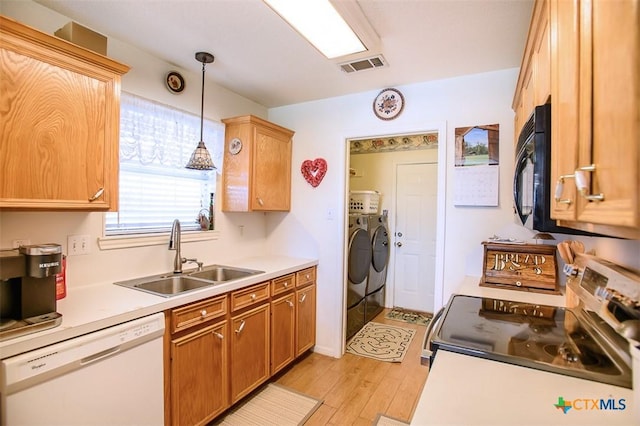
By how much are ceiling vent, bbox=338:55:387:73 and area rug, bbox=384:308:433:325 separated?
116 inches

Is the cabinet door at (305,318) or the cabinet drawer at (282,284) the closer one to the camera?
the cabinet drawer at (282,284)

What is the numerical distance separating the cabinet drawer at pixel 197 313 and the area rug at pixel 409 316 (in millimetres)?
2625

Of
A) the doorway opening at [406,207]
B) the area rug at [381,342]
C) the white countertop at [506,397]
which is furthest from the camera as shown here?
the doorway opening at [406,207]

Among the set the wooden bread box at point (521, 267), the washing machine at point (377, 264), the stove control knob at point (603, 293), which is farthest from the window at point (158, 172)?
the stove control knob at point (603, 293)

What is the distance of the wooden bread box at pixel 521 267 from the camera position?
1.90 metres

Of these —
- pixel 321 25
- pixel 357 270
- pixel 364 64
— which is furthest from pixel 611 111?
pixel 357 270

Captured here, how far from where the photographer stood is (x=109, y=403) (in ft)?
4.48

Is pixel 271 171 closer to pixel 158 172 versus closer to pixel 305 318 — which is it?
pixel 158 172

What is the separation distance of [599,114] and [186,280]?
231cm

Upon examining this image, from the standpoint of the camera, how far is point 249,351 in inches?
87.9

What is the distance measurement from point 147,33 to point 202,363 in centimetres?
201

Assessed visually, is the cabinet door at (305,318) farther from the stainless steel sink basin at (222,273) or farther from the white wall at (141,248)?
the white wall at (141,248)

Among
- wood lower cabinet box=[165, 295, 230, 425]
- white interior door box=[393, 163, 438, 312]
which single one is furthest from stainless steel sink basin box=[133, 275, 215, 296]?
white interior door box=[393, 163, 438, 312]

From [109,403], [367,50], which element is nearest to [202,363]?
[109,403]
